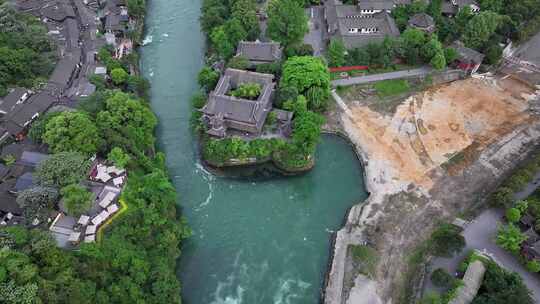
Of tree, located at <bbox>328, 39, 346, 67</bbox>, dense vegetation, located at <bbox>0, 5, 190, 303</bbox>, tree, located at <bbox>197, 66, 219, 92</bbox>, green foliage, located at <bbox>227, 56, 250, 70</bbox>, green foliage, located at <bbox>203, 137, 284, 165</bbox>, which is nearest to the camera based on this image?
dense vegetation, located at <bbox>0, 5, 190, 303</bbox>

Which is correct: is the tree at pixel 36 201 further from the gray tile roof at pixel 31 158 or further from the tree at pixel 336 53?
the tree at pixel 336 53

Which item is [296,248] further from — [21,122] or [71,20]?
[71,20]

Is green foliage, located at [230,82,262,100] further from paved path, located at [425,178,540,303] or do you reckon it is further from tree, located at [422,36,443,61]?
paved path, located at [425,178,540,303]

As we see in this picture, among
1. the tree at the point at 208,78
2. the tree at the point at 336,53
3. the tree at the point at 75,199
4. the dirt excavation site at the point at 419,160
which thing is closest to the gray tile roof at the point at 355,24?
the tree at the point at 336,53

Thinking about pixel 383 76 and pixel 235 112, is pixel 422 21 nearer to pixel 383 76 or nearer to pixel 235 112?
pixel 383 76

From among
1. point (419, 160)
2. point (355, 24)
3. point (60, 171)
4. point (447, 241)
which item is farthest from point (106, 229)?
point (355, 24)

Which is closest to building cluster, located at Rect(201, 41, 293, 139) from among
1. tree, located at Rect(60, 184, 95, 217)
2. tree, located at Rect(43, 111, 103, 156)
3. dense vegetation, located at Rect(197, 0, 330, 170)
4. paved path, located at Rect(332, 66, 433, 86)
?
dense vegetation, located at Rect(197, 0, 330, 170)
